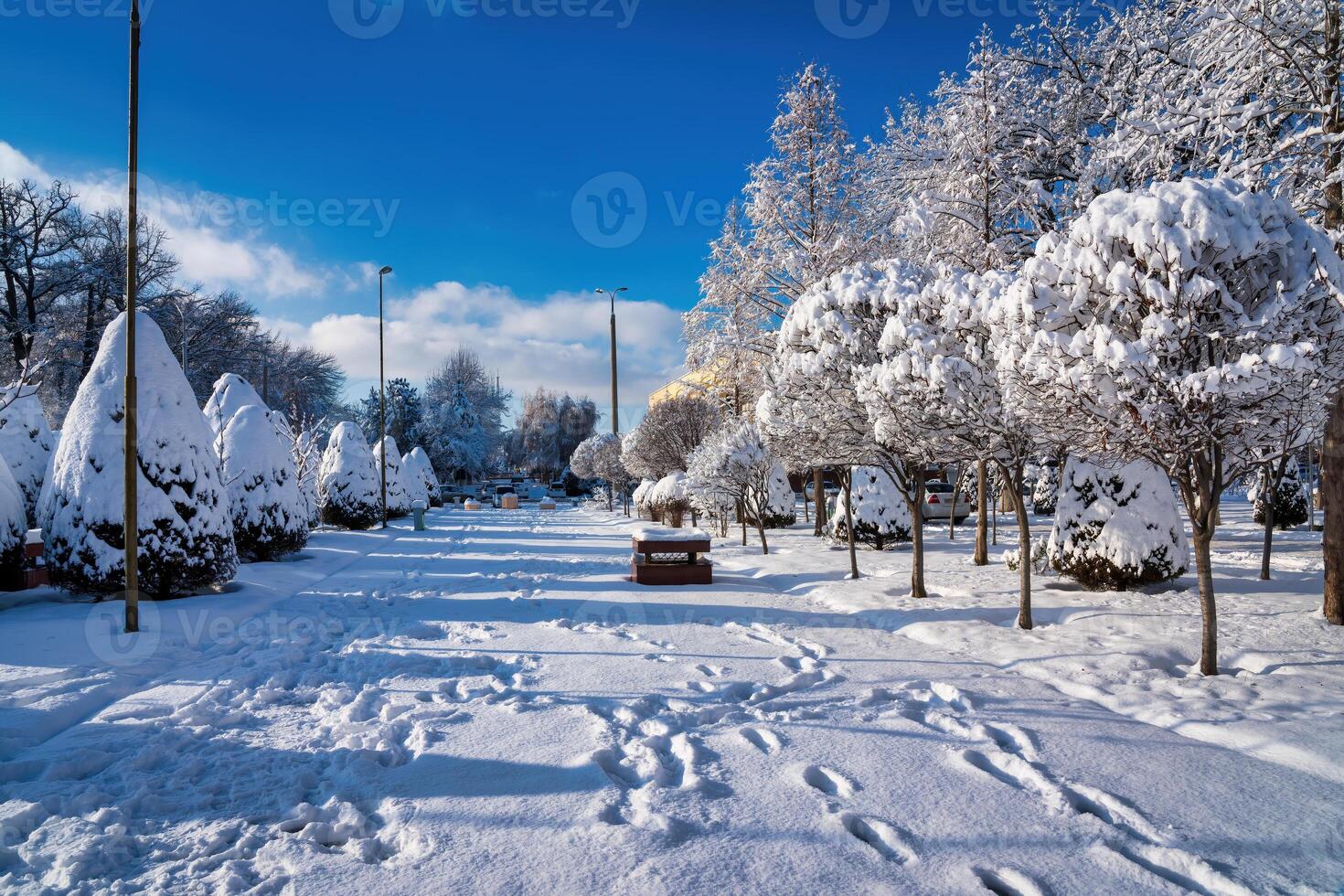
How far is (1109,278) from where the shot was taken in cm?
511

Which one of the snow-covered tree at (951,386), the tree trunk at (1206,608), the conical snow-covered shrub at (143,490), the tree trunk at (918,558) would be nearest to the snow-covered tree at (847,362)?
the tree trunk at (918,558)

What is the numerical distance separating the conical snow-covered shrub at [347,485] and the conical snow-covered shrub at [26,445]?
33.0ft

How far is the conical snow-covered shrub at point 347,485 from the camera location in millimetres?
25328

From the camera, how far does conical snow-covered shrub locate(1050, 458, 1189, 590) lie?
9.06 metres

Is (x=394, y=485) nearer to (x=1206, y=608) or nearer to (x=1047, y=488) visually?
(x=1047, y=488)

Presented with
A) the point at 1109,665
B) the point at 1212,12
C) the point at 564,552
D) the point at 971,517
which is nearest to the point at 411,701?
the point at 1109,665

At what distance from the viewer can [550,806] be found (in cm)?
370

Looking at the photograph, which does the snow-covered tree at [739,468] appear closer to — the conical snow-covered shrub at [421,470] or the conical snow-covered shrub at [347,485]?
the conical snow-covered shrub at [347,485]

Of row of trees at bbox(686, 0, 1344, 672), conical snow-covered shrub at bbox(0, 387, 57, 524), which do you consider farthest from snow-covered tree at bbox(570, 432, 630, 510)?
row of trees at bbox(686, 0, 1344, 672)

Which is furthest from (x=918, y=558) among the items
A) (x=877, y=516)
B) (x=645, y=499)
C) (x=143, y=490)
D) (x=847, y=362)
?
(x=645, y=499)

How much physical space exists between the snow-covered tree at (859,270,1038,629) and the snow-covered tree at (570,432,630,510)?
2935 centimetres

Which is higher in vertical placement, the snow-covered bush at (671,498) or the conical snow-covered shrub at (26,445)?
the conical snow-covered shrub at (26,445)

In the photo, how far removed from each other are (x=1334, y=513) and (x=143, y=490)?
14.6 m

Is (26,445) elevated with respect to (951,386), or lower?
lower
